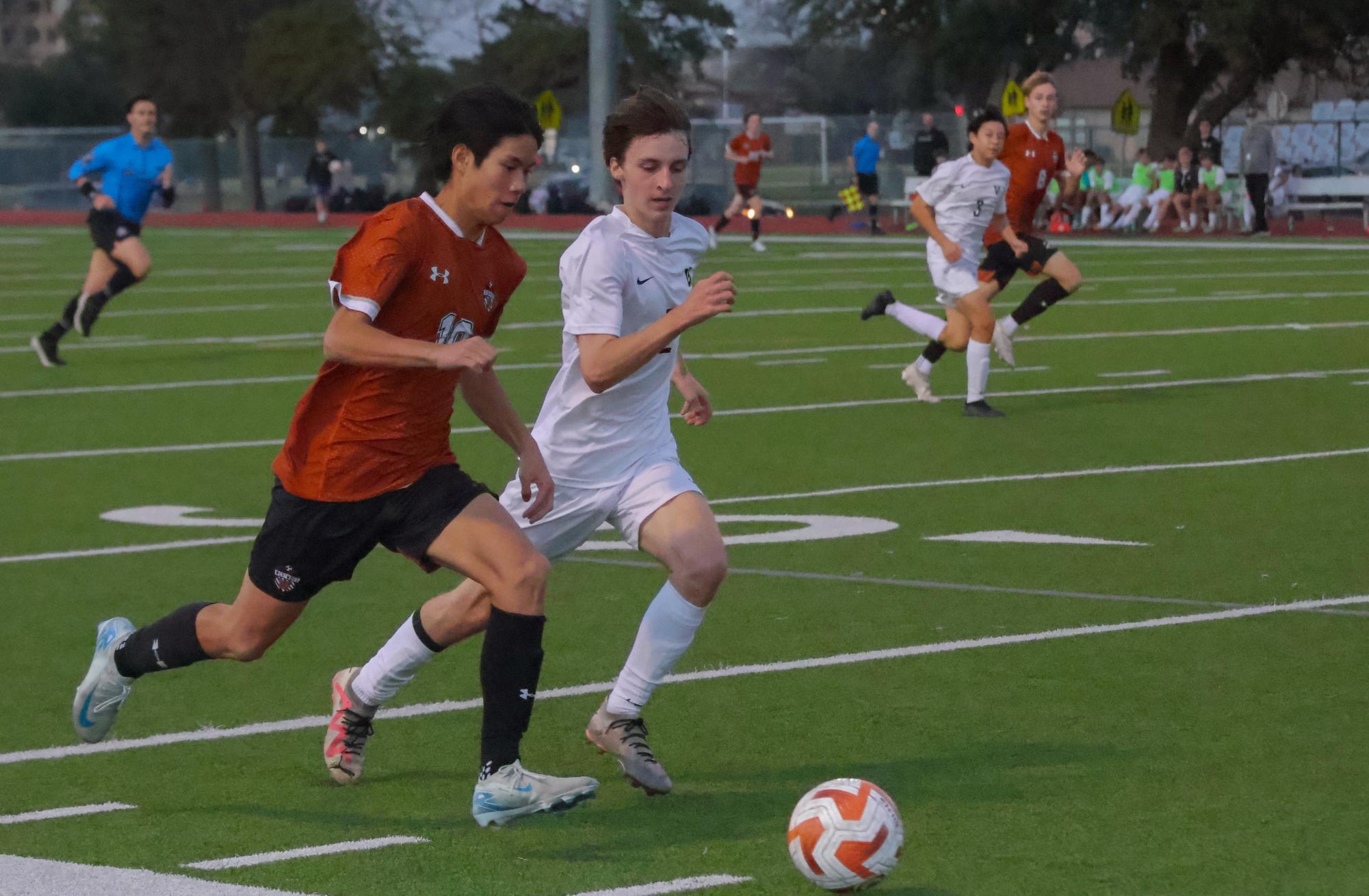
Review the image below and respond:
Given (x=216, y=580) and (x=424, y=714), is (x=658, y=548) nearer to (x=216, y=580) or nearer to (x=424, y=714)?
(x=424, y=714)

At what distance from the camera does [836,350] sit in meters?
19.3

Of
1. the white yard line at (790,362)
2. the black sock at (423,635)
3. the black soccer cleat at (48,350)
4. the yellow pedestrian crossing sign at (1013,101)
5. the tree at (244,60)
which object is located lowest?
the white yard line at (790,362)

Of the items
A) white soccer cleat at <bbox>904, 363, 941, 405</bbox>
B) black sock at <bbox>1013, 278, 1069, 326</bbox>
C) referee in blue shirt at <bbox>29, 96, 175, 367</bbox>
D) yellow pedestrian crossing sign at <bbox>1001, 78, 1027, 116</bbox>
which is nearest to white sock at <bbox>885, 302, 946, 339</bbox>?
white soccer cleat at <bbox>904, 363, 941, 405</bbox>

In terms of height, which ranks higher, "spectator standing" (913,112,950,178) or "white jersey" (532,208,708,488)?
"white jersey" (532,208,708,488)

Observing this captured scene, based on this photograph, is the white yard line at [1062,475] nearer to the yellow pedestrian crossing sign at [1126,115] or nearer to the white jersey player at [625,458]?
the white jersey player at [625,458]

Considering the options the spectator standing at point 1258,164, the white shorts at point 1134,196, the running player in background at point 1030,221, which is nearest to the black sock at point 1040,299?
the running player in background at point 1030,221

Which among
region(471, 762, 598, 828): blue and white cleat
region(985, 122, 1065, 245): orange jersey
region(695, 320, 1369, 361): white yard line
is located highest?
region(985, 122, 1065, 245): orange jersey

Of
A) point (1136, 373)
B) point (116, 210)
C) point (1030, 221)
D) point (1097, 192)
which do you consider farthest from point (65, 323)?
point (1097, 192)

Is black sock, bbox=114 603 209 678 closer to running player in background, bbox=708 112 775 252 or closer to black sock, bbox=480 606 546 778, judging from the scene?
black sock, bbox=480 606 546 778

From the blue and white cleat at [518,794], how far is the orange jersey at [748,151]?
30473mm

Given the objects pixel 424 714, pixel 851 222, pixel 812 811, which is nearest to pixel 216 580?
pixel 424 714

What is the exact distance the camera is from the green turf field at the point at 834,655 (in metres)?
5.25

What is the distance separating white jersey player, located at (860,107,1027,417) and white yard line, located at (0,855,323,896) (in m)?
10.1

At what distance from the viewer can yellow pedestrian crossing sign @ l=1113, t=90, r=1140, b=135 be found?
4562 centimetres
